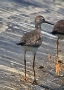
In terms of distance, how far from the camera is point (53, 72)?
10938 millimetres

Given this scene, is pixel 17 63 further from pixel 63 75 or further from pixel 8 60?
pixel 63 75

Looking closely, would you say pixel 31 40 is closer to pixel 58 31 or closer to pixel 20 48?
pixel 58 31

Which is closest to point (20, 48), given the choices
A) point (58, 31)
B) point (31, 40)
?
point (58, 31)

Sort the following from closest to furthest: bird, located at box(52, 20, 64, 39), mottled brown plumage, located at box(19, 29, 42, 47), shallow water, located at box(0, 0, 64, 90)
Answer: mottled brown plumage, located at box(19, 29, 42, 47)
shallow water, located at box(0, 0, 64, 90)
bird, located at box(52, 20, 64, 39)

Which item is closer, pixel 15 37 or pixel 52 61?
pixel 52 61

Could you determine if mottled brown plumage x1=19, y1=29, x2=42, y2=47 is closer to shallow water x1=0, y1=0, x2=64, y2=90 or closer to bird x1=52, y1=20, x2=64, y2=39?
shallow water x1=0, y1=0, x2=64, y2=90

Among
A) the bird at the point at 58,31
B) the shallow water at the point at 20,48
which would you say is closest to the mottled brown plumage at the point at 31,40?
the shallow water at the point at 20,48

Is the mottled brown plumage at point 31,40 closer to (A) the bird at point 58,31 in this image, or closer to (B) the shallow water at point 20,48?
(B) the shallow water at point 20,48

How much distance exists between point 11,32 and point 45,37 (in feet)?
3.94

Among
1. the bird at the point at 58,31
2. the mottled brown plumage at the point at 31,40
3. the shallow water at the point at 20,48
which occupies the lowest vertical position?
the shallow water at the point at 20,48

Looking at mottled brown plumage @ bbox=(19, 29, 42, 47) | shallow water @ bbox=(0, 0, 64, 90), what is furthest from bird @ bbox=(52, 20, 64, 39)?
mottled brown plumage @ bbox=(19, 29, 42, 47)

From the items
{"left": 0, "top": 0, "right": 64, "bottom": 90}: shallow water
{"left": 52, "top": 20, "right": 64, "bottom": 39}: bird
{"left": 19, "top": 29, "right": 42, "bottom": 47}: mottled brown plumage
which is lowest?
{"left": 0, "top": 0, "right": 64, "bottom": 90}: shallow water

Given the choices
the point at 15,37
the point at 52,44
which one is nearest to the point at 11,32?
the point at 15,37

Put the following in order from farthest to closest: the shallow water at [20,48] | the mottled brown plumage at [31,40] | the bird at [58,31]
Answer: the bird at [58,31] < the shallow water at [20,48] < the mottled brown plumage at [31,40]
